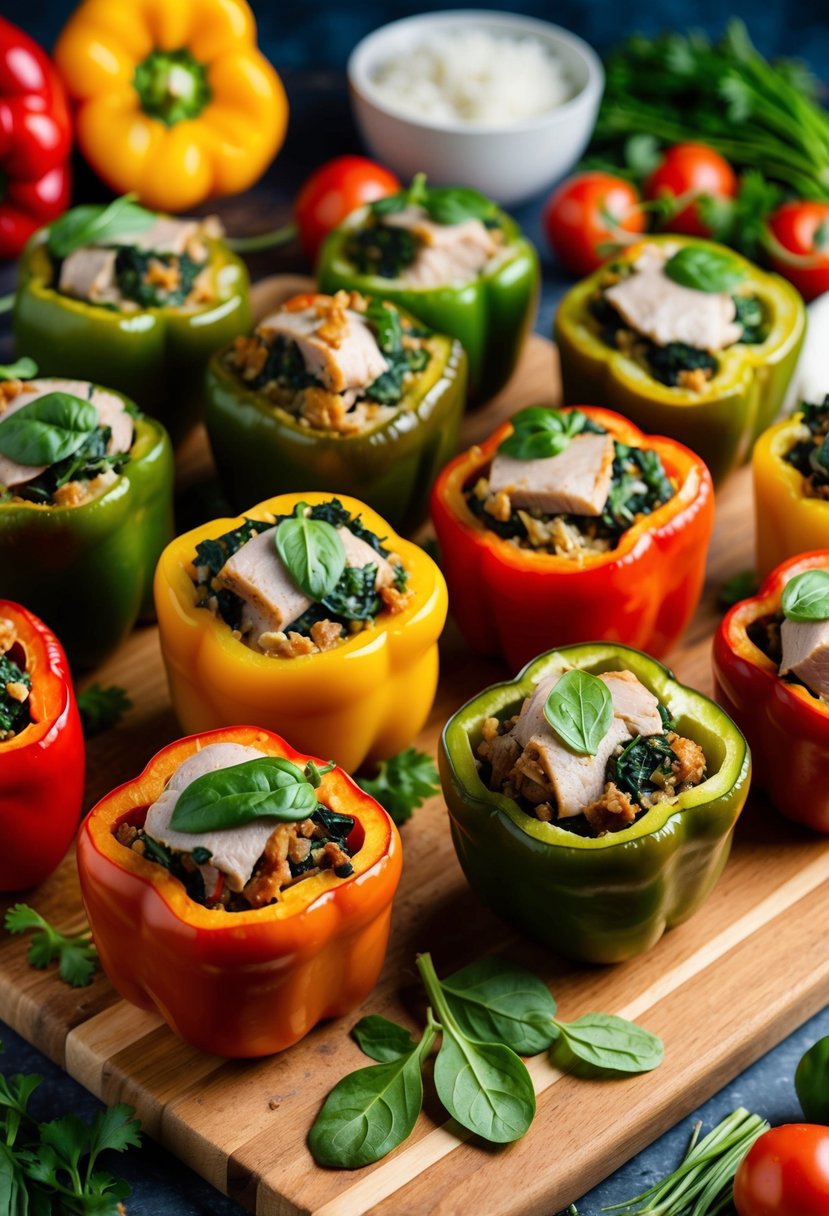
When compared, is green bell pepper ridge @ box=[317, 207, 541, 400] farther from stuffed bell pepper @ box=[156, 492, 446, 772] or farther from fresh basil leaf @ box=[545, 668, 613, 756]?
fresh basil leaf @ box=[545, 668, 613, 756]

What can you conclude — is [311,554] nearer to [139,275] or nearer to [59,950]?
[59,950]

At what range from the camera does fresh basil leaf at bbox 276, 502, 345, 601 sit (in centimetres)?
418

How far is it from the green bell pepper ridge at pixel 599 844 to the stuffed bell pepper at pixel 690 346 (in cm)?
134

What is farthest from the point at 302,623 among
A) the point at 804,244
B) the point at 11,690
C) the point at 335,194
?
the point at 804,244

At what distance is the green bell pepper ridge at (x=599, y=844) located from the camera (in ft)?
12.3

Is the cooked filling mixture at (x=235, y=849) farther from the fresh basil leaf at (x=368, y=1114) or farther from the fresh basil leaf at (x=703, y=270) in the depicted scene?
the fresh basil leaf at (x=703, y=270)

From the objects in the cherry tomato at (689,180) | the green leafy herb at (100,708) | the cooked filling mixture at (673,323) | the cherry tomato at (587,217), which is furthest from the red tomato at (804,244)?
the green leafy herb at (100,708)

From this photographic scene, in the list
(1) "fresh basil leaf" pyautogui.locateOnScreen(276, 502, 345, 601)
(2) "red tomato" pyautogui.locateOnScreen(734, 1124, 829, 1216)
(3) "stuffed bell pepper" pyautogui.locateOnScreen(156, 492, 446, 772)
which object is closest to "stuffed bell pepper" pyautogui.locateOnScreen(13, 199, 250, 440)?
(3) "stuffed bell pepper" pyautogui.locateOnScreen(156, 492, 446, 772)

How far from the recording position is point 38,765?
395 centimetres

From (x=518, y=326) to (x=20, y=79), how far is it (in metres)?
2.20

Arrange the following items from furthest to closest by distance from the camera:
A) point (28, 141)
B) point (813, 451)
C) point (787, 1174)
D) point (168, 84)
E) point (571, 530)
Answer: point (168, 84) < point (28, 141) < point (813, 451) < point (571, 530) < point (787, 1174)

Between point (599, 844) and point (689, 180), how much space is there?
3.88 m

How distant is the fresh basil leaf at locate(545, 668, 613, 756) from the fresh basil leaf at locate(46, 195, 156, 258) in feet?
8.18

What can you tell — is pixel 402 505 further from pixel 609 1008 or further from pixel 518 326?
pixel 609 1008
